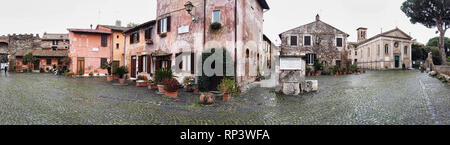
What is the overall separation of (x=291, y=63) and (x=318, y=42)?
734 inches

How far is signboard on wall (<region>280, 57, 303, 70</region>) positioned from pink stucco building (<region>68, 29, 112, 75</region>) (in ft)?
71.6

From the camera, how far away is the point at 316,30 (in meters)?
26.1

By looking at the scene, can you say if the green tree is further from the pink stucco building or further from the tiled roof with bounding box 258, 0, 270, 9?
the pink stucco building

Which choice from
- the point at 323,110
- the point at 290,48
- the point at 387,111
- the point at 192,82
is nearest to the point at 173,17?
the point at 192,82

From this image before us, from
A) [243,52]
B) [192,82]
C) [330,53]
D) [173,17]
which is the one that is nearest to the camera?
[192,82]

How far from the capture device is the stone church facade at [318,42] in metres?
25.6

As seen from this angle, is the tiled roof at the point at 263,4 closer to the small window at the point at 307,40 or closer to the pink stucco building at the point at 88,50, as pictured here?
the small window at the point at 307,40

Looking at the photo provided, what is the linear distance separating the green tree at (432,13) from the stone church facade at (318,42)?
925cm

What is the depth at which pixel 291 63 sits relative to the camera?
32.3 feet

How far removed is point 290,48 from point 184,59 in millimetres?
18173

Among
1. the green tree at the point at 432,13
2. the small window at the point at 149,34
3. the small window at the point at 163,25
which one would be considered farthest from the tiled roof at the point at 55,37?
the green tree at the point at 432,13

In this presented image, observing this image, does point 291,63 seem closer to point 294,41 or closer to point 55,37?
point 294,41
